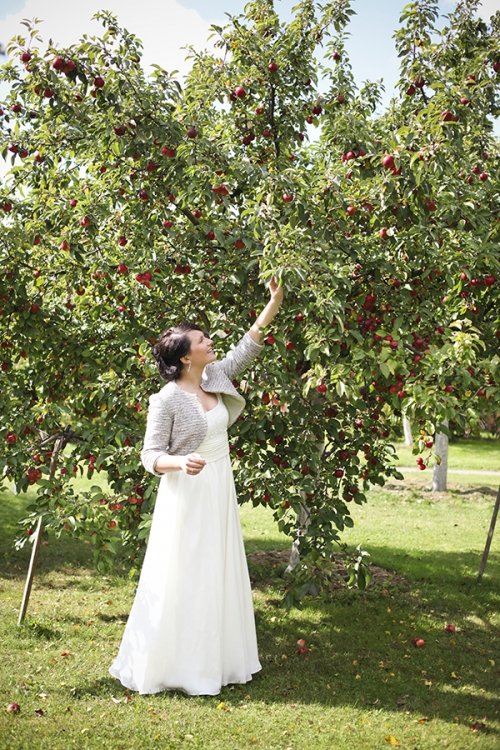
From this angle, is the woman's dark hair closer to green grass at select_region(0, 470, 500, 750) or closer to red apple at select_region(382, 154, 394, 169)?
red apple at select_region(382, 154, 394, 169)

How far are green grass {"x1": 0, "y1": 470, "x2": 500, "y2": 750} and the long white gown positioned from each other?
14 cm

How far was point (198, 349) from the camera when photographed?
3.81 m

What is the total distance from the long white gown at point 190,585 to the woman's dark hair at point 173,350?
29 cm

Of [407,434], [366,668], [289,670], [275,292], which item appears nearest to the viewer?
[275,292]

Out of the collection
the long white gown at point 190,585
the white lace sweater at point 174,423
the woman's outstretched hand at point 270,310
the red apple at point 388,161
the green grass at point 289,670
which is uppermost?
the red apple at point 388,161

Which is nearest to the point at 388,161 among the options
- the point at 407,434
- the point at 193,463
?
the point at 193,463

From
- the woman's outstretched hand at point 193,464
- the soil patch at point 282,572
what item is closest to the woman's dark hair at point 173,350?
the woman's outstretched hand at point 193,464

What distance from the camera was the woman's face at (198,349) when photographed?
3812 millimetres

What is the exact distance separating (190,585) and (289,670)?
3.53 ft

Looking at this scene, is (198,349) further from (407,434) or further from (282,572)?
(407,434)

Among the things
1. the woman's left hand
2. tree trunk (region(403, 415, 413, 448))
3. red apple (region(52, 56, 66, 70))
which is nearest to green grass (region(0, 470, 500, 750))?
the woman's left hand

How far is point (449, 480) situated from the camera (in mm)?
14211

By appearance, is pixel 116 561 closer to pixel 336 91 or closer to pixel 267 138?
pixel 267 138

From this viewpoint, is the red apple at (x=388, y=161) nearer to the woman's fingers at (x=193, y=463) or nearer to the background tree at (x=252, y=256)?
the background tree at (x=252, y=256)
